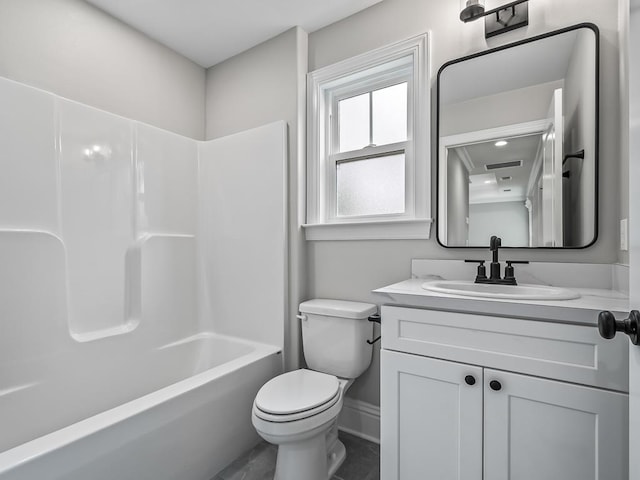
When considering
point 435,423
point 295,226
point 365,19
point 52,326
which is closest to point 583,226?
point 435,423

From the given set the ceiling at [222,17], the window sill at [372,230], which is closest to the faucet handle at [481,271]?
the window sill at [372,230]

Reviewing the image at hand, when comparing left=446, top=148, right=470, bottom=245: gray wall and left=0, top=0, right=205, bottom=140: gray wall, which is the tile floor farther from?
left=0, top=0, right=205, bottom=140: gray wall

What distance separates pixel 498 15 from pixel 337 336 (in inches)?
68.0

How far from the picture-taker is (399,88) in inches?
76.6

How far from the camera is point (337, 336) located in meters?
1.76

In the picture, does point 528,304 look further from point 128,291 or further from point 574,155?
point 128,291

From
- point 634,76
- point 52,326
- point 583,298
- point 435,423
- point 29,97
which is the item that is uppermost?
point 29,97

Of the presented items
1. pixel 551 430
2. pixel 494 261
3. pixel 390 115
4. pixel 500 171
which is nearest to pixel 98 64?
pixel 390 115

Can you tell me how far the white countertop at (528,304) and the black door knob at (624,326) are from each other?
11.9 inches

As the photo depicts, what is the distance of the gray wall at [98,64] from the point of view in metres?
1.64

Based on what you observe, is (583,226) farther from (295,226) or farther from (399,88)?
(295,226)

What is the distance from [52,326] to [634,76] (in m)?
2.30

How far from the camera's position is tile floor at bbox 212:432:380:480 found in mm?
1562

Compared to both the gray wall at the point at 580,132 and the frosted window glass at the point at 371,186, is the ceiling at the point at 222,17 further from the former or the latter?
the gray wall at the point at 580,132
